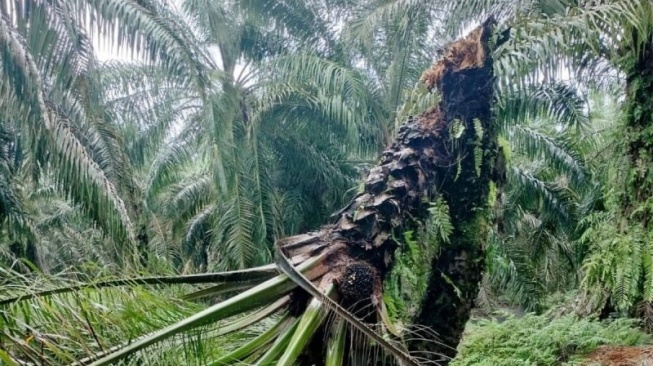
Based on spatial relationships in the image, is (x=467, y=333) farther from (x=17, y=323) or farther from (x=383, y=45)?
(x=17, y=323)

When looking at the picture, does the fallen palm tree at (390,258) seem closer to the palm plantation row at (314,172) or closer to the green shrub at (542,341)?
the palm plantation row at (314,172)

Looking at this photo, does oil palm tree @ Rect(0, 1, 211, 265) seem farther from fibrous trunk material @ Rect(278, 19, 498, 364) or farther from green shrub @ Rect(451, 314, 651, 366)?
green shrub @ Rect(451, 314, 651, 366)

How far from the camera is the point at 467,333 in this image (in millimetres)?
6824

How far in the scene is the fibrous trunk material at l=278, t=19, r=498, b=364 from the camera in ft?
8.58

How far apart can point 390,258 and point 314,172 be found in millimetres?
7458

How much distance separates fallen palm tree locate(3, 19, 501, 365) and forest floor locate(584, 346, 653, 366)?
223 cm

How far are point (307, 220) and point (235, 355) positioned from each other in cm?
824

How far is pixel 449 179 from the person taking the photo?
296 cm

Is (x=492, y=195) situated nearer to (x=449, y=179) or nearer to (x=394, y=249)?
(x=449, y=179)

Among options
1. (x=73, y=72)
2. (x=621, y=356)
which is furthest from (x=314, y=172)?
(x=621, y=356)

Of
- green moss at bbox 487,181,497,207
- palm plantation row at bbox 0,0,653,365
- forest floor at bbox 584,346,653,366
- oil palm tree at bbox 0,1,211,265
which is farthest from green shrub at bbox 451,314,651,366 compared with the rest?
oil palm tree at bbox 0,1,211,265

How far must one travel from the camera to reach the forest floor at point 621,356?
170 inches

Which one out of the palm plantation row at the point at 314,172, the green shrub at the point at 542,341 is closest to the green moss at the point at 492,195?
the palm plantation row at the point at 314,172

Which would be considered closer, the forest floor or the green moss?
the green moss
